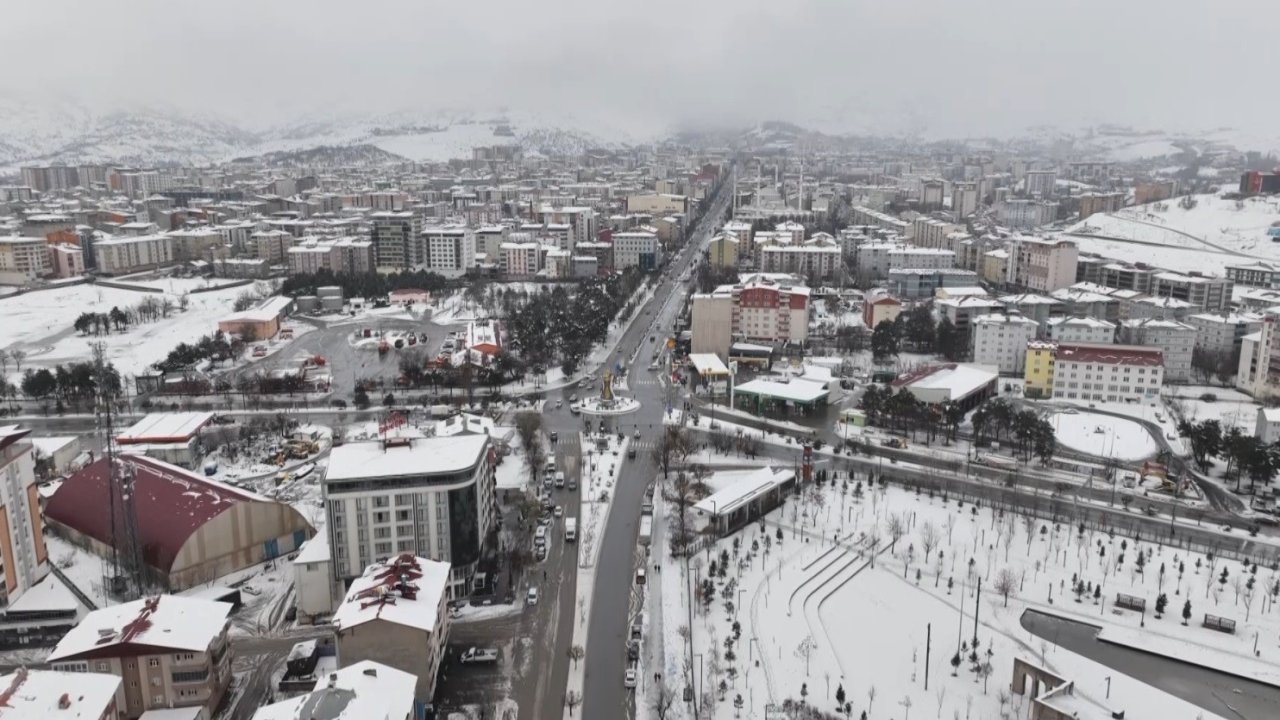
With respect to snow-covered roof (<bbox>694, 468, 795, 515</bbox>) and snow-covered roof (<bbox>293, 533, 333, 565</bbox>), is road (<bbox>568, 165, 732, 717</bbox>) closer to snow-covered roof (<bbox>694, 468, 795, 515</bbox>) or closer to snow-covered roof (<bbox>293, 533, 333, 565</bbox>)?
snow-covered roof (<bbox>694, 468, 795, 515</bbox>)

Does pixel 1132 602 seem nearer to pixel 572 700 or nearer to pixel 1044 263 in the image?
pixel 572 700

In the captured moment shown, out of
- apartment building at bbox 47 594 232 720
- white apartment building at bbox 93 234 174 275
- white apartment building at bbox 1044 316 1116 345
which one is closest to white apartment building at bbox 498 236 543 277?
white apartment building at bbox 93 234 174 275

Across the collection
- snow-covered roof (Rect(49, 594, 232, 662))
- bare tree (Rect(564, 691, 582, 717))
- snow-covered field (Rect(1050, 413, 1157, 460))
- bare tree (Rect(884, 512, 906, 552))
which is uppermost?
snow-covered roof (Rect(49, 594, 232, 662))

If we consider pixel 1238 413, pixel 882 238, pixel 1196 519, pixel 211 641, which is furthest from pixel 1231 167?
pixel 211 641

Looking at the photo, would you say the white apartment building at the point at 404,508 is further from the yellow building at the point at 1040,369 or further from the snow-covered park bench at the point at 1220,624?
the yellow building at the point at 1040,369

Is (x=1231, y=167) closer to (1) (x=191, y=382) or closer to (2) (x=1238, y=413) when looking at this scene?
(2) (x=1238, y=413)

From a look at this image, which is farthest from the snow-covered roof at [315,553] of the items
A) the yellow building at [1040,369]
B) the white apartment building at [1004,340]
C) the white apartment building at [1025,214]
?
the white apartment building at [1025,214]
